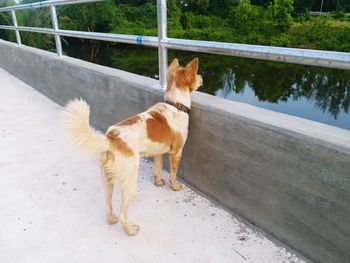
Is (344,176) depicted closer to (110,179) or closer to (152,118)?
(152,118)

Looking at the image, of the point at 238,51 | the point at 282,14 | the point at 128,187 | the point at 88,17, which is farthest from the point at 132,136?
the point at 88,17

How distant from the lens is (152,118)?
82.5 inches

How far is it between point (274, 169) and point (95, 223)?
125 centimetres

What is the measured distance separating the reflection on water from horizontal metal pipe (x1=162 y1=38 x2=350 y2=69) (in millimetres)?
3809

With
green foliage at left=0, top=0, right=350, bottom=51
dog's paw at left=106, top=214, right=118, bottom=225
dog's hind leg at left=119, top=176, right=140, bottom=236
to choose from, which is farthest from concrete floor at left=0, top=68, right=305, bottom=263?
green foliage at left=0, top=0, right=350, bottom=51

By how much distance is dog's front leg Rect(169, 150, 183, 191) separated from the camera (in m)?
2.34

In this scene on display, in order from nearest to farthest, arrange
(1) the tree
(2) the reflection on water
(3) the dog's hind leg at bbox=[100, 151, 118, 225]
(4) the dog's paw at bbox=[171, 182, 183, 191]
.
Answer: (3) the dog's hind leg at bbox=[100, 151, 118, 225] < (4) the dog's paw at bbox=[171, 182, 183, 191] < (2) the reflection on water < (1) the tree

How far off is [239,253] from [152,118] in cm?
100

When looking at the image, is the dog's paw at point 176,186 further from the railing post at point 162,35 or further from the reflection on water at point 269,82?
the reflection on water at point 269,82

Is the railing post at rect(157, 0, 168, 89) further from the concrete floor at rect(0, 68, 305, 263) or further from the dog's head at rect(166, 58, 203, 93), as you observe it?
the concrete floor at rect(0, 68, 305, 263)

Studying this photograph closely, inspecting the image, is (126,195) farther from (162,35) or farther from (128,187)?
(162,35)

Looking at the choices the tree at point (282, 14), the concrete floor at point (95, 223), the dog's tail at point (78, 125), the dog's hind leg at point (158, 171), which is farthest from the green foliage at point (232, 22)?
the dog's tail at point (78, 125)

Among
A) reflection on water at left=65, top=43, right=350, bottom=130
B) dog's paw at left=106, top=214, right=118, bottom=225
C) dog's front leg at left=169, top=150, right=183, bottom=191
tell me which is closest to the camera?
dog's paw at left=106, top=214, right=118, bottom=225

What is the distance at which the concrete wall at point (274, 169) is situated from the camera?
5.21 ft
